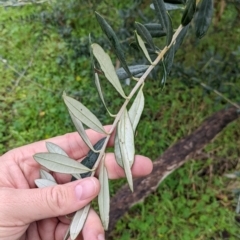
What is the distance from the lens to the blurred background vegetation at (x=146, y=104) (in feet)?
6.51

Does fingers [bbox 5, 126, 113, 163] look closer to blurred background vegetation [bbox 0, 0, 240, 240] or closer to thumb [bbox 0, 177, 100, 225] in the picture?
thumb [bbox 0, 177, 100, 225]

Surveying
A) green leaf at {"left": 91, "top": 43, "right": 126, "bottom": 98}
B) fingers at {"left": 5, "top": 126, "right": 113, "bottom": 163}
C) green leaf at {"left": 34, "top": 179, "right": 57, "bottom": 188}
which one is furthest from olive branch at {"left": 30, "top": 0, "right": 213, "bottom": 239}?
fingers at {"left": 5, "top": 126, "right": 113, "bottom": 163}

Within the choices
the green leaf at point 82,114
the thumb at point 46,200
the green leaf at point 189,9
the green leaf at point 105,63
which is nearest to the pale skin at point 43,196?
the thumb at point 46,200

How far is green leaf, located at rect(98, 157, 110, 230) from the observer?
2.56 ft

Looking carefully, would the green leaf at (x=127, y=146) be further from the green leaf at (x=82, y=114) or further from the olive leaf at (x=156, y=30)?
the olive leaf at (x=156, y=30)

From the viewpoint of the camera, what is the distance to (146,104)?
2.18 meters

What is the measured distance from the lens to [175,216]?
2010mm

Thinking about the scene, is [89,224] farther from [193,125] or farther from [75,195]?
[193,125]

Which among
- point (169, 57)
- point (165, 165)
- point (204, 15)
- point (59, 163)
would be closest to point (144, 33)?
point (169, 57)

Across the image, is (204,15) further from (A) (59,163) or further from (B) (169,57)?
(A) (59,163)

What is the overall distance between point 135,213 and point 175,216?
20cm

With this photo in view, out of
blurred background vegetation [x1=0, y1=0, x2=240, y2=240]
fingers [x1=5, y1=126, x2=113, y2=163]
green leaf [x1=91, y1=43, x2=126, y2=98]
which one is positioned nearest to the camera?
green leaf [x1=91, y1=43, x2=126, y2=98]

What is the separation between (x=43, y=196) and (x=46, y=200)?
0.04 ft

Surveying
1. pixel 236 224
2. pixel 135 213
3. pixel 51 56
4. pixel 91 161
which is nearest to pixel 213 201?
pixel 236 224
